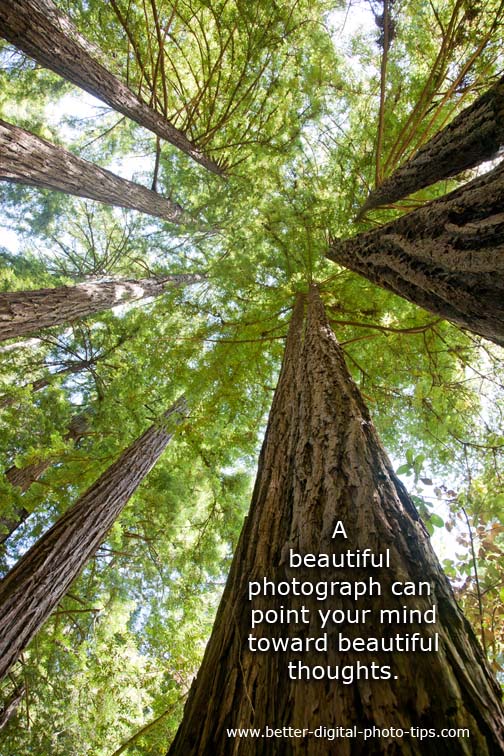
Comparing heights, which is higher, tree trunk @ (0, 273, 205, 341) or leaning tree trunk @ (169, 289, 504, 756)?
tree trunk @ (0, 273, 205, 341)

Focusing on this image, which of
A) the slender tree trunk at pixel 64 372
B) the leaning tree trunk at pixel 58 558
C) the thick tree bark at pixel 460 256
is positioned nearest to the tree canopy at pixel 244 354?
the slender tree trunk at pixel 64 372

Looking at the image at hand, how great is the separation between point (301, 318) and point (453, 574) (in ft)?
10.8

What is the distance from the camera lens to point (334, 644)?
84 cm

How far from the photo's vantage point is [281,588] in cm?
109

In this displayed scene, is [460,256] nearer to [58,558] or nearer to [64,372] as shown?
[58,558]

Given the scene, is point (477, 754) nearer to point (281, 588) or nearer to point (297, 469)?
point (281, 588)

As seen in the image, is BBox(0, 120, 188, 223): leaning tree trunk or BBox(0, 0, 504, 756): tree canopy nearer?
BBox(0, 0, 504, 756): tree canopy

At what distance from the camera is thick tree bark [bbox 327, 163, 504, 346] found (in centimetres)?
132

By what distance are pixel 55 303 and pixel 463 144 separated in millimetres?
5308

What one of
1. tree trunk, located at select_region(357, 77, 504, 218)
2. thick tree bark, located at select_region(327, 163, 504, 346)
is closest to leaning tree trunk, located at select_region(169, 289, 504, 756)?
thick tree bark, located at select_region(327, 163, 504, 346)

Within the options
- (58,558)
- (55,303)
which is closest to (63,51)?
(55,303)

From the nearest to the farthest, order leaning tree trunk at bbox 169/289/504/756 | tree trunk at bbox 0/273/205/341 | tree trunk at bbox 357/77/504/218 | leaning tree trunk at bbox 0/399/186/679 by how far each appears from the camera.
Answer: leaning tree trunk at bbox 169/289/504/756, tree trunk at bbox 357/77/504/218, leaning tree trunk at bbox 0/399/186/679, tree trunk at bbox 0/273/205/341

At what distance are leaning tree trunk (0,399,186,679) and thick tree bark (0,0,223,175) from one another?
17.8 ft

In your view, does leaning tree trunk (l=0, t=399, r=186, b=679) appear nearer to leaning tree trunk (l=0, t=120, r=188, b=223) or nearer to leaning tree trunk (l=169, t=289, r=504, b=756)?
leaning tree trunk (l=169, t=289, r=504, b=756)
